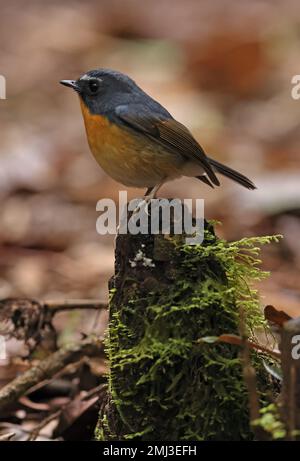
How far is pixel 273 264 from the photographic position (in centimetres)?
730

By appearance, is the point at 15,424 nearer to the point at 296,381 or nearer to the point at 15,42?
the point at 296,381

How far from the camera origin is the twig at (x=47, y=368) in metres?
4.57

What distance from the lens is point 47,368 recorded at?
469 cm

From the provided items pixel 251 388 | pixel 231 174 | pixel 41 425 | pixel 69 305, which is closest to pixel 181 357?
pixel 251 388

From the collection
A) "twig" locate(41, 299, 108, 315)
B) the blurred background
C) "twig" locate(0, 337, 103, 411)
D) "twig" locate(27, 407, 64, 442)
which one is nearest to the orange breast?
"twig" locate(41, 299, 108, 315)

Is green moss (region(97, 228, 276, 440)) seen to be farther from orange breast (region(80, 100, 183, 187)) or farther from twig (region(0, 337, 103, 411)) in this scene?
twig (region(0, 337, 103, 411))

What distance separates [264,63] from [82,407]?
28.2 ft

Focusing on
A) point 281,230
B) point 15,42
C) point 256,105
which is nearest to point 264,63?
point 256,105

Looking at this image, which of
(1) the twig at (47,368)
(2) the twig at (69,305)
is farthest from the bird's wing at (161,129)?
(1) the twig at (47,368)

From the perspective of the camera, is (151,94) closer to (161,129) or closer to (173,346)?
(161,129)

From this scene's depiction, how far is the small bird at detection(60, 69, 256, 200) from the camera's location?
454cm

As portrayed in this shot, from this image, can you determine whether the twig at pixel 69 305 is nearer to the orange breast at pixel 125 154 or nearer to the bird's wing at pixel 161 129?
the orange breast at pixel 125 154

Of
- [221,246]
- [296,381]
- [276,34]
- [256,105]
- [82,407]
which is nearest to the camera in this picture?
[296,381]

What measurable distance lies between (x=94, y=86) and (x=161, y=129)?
0.40 m
